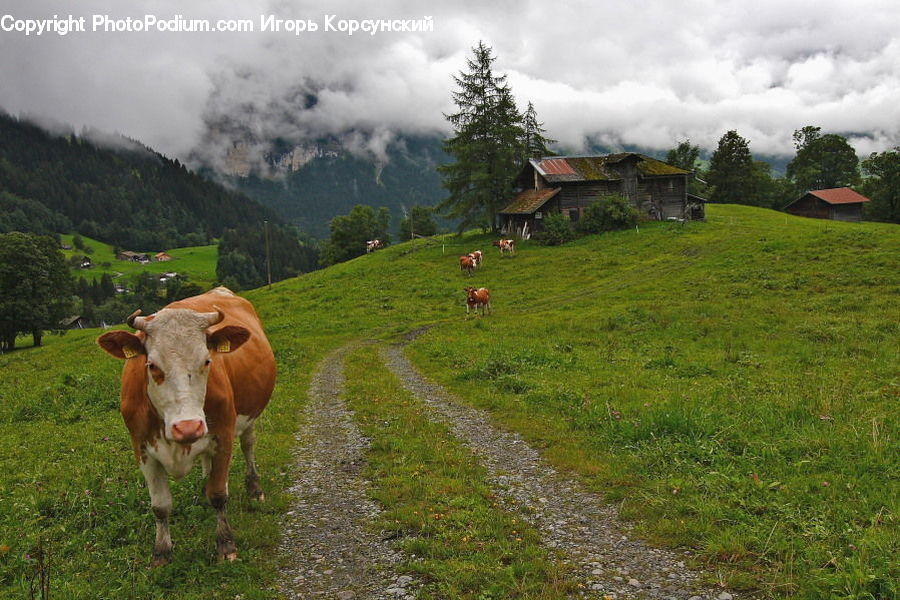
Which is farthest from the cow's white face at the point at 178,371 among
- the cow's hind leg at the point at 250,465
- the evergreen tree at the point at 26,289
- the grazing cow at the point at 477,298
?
the evergreen tree at the point at 26,289

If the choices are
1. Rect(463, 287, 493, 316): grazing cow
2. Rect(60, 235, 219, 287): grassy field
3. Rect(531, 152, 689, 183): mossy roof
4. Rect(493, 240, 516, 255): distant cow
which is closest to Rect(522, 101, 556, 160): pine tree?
Rect(531, 152, 689, 183): mossy roof

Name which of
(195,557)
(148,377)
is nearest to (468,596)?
(195,557)

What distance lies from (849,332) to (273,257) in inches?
6410

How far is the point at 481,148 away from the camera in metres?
53.1

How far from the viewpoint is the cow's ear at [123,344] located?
5453mm

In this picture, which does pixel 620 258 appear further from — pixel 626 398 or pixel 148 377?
pixel 148 377

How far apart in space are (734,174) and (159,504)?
3961 inches

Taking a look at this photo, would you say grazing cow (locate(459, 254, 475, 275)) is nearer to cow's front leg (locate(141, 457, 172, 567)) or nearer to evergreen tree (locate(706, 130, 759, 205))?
cow's front leg (locate(141, 457, 172, 567))

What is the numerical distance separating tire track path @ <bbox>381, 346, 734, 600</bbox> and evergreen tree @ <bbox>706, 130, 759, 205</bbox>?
91.2m

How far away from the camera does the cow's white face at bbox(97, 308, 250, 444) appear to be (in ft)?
16.9

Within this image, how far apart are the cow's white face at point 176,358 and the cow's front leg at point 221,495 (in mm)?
1022

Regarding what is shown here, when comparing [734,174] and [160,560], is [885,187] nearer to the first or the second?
[734,174]

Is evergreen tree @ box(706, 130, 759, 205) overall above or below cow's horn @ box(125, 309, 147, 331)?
above

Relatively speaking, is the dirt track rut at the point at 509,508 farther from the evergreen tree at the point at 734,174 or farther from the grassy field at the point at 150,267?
the grassy field at the point at 150,267
